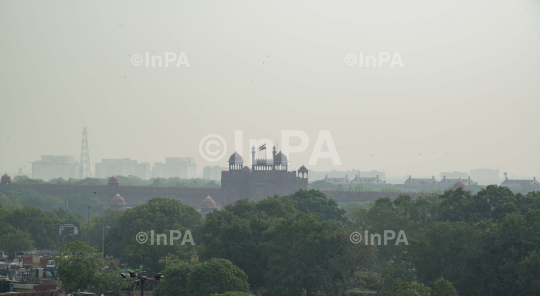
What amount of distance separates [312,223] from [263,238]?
4287 millimetres

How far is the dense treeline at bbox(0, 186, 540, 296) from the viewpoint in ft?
109

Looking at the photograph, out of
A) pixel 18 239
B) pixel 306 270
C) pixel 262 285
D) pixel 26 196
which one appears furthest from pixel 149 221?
pixel 26 196

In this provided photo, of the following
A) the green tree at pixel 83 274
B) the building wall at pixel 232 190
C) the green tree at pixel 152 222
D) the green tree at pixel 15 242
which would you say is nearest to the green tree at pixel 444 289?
the green tree at pixel 83 274

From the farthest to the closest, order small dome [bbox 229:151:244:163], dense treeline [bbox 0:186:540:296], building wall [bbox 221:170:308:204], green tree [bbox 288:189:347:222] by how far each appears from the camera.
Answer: small dome [bbox 229:151:244:163] → building wall [bbox 221:170:308:204] → green tree [bbox 288:189:347:222] → dense treeline [bbox 0:186:540:296]

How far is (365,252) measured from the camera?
137 ft

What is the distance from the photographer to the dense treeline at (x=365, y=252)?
33156 mm

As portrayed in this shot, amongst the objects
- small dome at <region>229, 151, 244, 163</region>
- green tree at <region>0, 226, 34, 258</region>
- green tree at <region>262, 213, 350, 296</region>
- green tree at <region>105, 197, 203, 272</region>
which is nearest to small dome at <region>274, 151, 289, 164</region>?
small dome at <region>229, 151, 244, 163</region>

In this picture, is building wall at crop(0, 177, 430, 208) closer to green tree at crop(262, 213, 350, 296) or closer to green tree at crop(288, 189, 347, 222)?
green tree at crop(288, 189, 347, 222)

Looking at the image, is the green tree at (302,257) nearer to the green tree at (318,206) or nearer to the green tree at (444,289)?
the green tree at (444,289)

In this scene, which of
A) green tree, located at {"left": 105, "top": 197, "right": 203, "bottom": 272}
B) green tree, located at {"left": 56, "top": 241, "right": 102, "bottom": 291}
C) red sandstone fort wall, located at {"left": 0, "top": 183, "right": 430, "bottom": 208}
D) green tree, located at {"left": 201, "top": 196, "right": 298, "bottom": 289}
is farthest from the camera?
red sandstone fort wall, located at {"left": 0, "top": 183, "right": 430, "bottom": 208}

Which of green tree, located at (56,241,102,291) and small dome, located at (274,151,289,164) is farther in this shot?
small dome, located at (274,151,289,164)

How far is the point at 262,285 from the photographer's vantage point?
143ft

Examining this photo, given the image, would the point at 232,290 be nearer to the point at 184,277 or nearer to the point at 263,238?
the point at 184,277

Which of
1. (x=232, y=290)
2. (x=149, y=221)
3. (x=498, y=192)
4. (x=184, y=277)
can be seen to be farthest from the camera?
(x=149, y=221)
